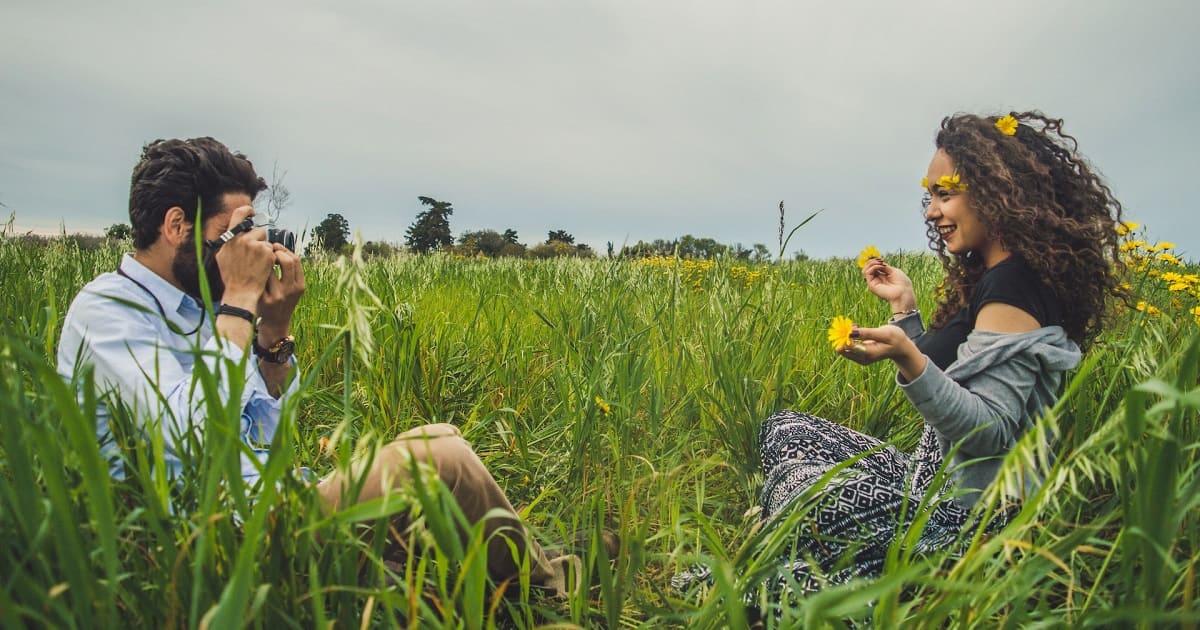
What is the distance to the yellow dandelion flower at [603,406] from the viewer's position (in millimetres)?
1817

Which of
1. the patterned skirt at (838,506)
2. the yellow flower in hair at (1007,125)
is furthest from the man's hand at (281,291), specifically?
the yellow flower in hair at (1007,125)

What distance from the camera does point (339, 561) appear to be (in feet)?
2.80

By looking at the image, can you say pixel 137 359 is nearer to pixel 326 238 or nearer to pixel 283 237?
pixel 283 237

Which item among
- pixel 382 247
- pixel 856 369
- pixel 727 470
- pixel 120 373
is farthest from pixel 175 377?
pixel 382 247

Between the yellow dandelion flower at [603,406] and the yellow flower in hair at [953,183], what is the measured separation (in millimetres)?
1162

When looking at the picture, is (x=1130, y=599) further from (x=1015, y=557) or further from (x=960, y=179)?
(x=960, y=179)

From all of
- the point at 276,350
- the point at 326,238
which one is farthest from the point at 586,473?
the point at 326,238

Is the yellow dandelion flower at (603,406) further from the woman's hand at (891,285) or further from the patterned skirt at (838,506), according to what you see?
the woman's hand at (891,285)

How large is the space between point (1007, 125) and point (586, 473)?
5.26 ft

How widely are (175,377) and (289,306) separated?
315 mm

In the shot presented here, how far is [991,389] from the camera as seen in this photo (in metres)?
1.64

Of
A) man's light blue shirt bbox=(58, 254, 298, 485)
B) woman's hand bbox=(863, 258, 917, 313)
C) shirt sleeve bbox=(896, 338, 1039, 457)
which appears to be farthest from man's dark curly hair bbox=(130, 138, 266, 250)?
woman's hand bbox=(863, 258, 917, 313)

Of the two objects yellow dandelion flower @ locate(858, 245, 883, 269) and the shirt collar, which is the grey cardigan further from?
the shirt collar

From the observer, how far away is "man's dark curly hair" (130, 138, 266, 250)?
187cm
